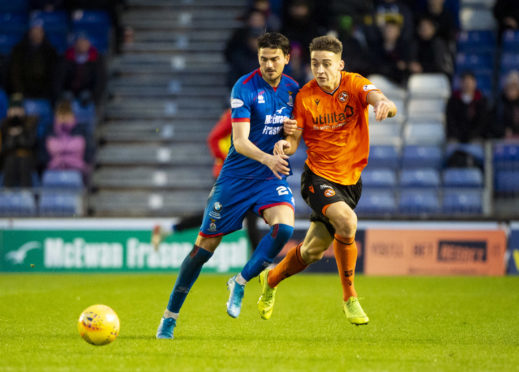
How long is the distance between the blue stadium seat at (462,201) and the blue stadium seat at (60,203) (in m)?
5.65

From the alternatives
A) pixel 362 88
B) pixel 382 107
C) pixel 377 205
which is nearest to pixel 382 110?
pixel 382 107

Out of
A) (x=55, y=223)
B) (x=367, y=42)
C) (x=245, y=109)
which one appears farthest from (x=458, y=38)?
(x=245, y=109)

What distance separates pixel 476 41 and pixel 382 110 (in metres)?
11.2

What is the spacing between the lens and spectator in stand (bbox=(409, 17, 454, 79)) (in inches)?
609

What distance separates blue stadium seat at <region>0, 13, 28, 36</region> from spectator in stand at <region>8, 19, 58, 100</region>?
1860 mm

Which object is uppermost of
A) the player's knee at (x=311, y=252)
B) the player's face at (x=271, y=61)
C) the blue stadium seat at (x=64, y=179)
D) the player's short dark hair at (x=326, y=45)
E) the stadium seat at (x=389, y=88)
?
the player's short dark hair at (x=326, y=45)

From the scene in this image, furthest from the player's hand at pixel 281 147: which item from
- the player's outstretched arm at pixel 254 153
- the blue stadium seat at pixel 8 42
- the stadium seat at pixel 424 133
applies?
the blue stadium seat at pixel 8 42

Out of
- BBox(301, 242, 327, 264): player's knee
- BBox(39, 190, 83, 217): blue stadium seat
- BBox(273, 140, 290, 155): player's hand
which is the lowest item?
BBox(39, 190, 83, 217): blue stadium seat

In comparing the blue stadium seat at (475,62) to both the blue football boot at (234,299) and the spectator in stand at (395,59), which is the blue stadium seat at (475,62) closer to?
the spectator in stand at (395,59)

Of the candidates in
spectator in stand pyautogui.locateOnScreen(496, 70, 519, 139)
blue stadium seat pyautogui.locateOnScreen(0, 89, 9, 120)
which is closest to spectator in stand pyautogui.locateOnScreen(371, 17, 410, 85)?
spectator in stand pyautogui.locateOnScreen(496, 70, 519, 139)

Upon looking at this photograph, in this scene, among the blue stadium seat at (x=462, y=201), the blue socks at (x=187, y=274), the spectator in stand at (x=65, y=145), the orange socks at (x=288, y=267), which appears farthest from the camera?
the spectator in stand at (x=65, y=145)

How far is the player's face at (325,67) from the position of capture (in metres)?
6.77

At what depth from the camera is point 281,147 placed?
632cm

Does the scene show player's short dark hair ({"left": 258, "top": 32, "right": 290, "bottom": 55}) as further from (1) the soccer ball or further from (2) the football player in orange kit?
(1) the soccer ball
